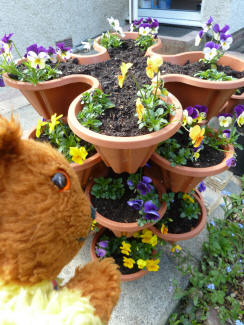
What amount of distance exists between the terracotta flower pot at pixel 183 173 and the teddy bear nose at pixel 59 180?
2.00ft

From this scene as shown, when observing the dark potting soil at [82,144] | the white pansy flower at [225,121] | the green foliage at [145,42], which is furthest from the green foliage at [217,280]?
the green foliage at [145,42]

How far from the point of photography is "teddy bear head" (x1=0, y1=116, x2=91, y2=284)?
42 cm

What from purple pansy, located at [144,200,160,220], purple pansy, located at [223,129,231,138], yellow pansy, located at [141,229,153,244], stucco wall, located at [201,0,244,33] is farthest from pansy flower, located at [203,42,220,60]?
stucco wall, located at [201,0,244,33]

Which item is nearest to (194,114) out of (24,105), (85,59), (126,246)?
(126,246)

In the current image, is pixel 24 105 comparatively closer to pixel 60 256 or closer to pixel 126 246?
pixel 126 246

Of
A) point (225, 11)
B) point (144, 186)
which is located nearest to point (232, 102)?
point (144, 186)

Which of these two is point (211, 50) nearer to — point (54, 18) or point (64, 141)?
point (64, 141)

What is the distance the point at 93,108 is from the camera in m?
0.93

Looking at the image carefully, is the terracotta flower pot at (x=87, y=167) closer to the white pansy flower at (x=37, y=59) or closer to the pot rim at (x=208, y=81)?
the white pansy flower at (x=37, y=59)

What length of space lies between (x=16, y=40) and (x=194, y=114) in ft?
9.36

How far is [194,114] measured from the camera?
100cm

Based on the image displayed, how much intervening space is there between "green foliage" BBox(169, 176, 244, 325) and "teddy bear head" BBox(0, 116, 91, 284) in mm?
933

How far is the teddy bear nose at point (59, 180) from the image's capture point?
45 cm

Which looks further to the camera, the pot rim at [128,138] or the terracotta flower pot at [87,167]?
the terracotta flower pot at [87,167]
